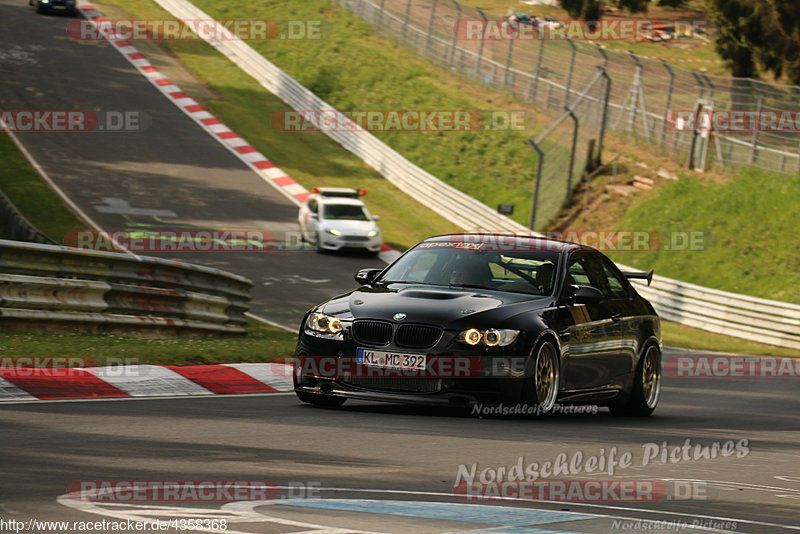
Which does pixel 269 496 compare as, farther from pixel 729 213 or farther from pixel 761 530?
pixel 729 213

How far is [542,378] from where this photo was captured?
383 inches

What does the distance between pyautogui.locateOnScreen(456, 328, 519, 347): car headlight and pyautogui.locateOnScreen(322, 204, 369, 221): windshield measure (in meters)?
20.8

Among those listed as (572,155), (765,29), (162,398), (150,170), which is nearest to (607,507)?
(162,398)

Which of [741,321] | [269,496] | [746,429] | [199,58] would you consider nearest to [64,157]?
[199,58]

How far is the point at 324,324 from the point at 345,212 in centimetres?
2067

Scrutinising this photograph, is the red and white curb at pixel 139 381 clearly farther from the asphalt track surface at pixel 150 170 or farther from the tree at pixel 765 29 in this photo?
the tree at pixel 765 29

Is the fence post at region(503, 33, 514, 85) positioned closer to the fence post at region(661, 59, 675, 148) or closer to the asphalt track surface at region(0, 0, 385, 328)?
the asphalt track surface at region(0, 0, 385, 328)

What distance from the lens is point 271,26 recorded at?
55062 mm

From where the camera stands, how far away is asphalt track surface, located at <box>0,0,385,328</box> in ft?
85.2

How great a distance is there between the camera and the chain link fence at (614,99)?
105 ft

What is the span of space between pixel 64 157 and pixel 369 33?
2097 cm

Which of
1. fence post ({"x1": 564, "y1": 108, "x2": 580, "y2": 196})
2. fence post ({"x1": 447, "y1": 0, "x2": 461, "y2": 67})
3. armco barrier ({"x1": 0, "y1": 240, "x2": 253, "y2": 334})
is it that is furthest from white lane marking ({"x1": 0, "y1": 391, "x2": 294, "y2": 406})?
A: fence post ({"x1": 447, "y1": 0, "x2": 461, "y2": 67})

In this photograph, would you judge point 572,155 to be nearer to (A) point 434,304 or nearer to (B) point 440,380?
(A) point 434,304

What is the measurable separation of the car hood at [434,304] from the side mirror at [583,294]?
0.28 metres
